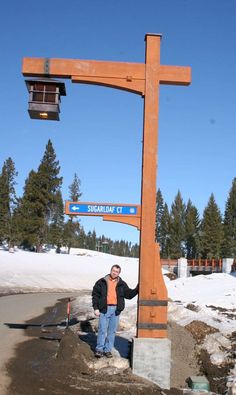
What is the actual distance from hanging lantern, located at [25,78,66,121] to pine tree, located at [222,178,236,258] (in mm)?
82075

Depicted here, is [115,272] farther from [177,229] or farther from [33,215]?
[177,229]

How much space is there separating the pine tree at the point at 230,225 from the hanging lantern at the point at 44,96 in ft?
269

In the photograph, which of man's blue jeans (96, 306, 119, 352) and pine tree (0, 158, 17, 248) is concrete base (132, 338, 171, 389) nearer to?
man's blue jeans (96, 306, 119, 352)

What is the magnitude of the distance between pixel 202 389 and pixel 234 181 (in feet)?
283

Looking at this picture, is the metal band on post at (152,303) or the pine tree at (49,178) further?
the pine tree at (49,178)

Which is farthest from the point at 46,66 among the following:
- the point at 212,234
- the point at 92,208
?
the point at 212,234

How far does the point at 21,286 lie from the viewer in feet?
121

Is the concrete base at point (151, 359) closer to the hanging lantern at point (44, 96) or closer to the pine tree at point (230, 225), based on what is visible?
the hanging lantern at point (44, 96)

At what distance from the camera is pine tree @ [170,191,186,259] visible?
96.6 meters

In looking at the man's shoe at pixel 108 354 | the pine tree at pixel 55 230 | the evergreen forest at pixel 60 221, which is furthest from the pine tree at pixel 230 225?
the man's shoe at pixel 108 354

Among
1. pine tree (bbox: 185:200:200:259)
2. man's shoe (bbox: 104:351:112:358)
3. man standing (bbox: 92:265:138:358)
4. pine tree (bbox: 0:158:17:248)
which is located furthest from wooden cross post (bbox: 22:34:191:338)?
pine tree (bbox: 185:200:200:259)

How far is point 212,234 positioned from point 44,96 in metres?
80.1

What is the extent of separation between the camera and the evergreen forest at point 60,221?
7356cm

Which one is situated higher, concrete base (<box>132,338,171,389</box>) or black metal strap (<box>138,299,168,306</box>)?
black metal strap (<box>138,299,168,306</box>)
